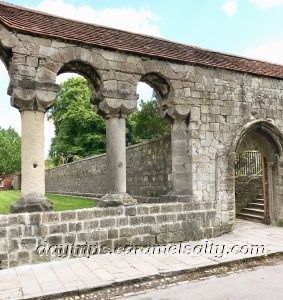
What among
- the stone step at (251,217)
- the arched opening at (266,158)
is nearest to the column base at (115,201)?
the arched opening at (266,158)

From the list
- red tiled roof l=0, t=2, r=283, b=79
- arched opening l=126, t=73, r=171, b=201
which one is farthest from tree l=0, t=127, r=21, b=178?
red tiled roof l=0, t=2, r=283, b=79

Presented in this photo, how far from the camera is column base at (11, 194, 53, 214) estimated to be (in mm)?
5969

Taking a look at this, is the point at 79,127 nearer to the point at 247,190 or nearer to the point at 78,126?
the point at 78,126

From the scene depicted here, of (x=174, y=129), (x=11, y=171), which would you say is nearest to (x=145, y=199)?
(x=174, y=129)

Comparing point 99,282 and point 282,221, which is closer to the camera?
point 99,282

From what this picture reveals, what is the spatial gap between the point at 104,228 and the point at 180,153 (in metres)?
2.51

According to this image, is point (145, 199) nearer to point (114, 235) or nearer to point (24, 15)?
point (114, 235)

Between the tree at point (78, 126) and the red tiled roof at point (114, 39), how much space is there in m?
20.2

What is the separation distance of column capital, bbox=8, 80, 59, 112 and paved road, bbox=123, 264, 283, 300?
3832mm

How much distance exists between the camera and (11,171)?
4175 cm

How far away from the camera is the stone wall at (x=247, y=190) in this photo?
12008 mm

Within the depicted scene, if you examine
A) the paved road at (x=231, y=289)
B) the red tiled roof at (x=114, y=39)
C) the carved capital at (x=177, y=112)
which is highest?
the red tiled roof at (x=114, y=39)

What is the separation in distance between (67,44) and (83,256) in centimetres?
416

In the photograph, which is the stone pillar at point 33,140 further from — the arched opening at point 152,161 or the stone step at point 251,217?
the stone step at point 251,217
